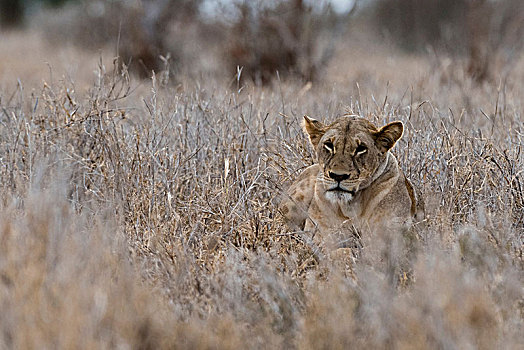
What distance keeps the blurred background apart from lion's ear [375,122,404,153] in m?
3.02

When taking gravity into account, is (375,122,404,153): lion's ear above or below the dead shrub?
above

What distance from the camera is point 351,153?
3.42 meters

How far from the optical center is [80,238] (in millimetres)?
2791

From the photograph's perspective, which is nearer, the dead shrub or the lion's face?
the lion's face

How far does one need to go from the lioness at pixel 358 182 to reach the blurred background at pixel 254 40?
2.90 m

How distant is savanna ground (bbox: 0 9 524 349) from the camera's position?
7.56 ft

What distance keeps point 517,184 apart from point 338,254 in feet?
4.21

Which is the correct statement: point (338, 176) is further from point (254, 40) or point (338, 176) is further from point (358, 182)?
point (254, 40)

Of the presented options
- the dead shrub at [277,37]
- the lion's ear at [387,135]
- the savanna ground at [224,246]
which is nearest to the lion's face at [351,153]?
the lion's ear at [387,135]

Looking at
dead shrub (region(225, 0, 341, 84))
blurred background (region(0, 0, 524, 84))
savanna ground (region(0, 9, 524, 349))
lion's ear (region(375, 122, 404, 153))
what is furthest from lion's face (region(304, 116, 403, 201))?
dead shrub (region(225, 0, 341, 84))

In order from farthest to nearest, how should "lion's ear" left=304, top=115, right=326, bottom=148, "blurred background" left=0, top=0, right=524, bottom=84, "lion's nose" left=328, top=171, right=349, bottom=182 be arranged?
"blurred background" left=0, top=0, right=524, bottom=84 → "lion's ear" left=304, top=115, right=326, bottom=148 → "lion's nose" left=328, top=171, right=349, bottom=182

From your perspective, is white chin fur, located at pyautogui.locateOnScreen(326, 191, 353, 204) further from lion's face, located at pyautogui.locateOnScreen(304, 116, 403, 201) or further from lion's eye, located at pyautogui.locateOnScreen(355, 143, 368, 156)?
lion's eye, located at pyautogui.locateOnScreen(355, 143, 368, 156)

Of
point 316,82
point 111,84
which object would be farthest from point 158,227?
point 316,82

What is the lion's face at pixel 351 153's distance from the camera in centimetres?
341
